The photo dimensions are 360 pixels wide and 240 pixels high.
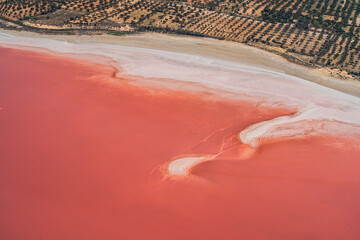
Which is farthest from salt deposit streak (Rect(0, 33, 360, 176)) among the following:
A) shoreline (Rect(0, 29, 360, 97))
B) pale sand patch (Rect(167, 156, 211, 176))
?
pale sand patch (Rect(167, 156, 211, 176))

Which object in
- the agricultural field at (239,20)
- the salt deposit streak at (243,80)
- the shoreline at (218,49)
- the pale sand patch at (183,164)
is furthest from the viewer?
the agricultural field at (239,20)

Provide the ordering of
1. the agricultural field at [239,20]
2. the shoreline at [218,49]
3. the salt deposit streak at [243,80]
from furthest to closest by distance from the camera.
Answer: the agricultural field at [239,20], the shoreline at [218,49], the salt deposit streak at [243,80]

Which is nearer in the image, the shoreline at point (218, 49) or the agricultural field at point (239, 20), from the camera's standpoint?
the shoreline at point (218, 49)

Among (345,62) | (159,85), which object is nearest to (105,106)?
(159,85)

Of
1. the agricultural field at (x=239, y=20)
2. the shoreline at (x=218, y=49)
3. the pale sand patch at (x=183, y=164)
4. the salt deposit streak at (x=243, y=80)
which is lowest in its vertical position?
the pale sand patch at (x=183, y=164)

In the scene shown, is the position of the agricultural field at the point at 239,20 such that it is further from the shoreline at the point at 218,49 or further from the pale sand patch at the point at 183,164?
the pale sand patch at the point at 183,164

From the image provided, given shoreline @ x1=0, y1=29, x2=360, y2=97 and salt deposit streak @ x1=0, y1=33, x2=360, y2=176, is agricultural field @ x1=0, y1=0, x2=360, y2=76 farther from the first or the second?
salt deposit streak @ x1=0, y1=33, x2=360, y2=176

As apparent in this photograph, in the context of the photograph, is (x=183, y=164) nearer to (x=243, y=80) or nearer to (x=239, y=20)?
(x=243, y=80)

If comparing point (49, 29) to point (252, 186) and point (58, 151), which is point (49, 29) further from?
point (252, 186)

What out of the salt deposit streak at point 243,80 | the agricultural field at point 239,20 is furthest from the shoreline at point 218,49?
the agricultural field at point 239,20
